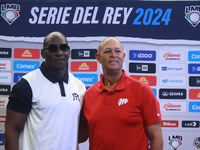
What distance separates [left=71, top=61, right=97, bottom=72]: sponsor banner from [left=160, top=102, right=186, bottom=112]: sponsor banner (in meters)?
0.96

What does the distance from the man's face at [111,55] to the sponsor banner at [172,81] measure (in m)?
1.07

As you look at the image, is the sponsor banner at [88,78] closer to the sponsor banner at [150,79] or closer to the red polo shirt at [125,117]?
the sponsor banner at [150,79]

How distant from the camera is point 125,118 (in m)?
1.34

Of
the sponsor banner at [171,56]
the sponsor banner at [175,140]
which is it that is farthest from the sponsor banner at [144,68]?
the sponsor banner at [175,140]

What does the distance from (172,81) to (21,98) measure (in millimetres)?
1814

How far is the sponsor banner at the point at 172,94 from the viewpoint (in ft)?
7.84

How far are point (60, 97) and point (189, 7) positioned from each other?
2028 mm

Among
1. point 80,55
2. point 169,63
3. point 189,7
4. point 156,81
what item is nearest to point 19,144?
point 80,55

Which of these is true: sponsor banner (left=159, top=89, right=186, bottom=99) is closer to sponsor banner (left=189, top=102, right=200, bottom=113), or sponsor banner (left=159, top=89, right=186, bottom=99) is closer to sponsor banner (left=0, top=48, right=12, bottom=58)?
sponsor banner (left=189, top=102, right=200, bottom=113)

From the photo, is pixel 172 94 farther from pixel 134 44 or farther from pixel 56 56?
pixel 56 56

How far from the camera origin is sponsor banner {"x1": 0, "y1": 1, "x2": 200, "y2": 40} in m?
2.43

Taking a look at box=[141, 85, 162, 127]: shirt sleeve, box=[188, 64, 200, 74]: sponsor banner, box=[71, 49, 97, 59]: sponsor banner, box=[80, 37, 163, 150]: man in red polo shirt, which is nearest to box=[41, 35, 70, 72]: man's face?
box=[80, 37, 163, 150]: man in red polo shirt

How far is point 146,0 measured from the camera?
8.02 feet

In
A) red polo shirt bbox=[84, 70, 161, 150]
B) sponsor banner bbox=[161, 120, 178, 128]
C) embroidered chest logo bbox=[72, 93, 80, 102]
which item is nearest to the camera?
red polo shirt bbox=[84, 70, 161, 150]
